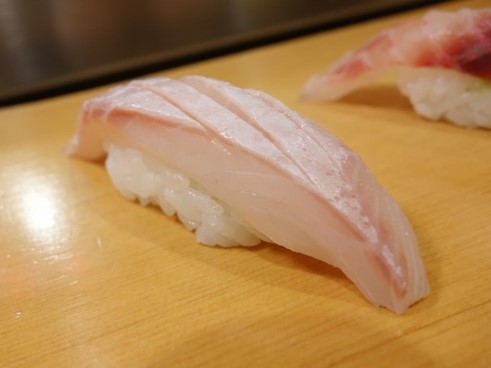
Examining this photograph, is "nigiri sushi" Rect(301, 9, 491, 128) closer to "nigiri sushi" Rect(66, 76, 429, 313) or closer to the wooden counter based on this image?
the wooden counter

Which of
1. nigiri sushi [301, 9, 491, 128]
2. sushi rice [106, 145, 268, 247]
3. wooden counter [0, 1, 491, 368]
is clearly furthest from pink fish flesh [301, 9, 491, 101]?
sushi rice [106, 145, 268, 247]

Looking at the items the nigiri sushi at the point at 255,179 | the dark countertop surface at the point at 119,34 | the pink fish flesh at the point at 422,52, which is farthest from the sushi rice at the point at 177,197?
the dark countertop surface at the point at 119,34

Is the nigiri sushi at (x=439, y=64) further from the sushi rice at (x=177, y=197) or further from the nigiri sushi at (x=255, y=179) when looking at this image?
the sushi rice at (x=177, y=197)

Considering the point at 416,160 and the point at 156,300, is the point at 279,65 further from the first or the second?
the point at 156,300

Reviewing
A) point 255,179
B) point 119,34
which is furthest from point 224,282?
point 119,34

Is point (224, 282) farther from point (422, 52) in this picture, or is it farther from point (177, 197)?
point (422, 52)
